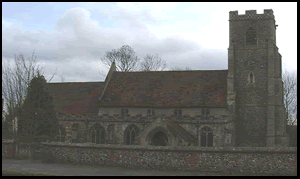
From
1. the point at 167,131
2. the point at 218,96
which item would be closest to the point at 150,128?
the point at 167,131

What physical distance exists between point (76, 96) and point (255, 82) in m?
18.6

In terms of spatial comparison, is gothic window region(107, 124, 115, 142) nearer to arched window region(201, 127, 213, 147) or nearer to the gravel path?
arched window region(201, 127, 213, 147)

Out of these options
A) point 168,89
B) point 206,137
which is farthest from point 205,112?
point 168,89

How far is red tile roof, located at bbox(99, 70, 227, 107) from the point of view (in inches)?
1465

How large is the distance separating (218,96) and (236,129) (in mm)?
3689

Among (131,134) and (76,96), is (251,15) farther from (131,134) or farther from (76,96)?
(76,96)

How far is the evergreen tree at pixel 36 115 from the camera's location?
1245 inches

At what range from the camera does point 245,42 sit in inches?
1518

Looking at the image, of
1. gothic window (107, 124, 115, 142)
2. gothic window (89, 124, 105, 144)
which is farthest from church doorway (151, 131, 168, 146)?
gothic window (89, 124, 105, 144)

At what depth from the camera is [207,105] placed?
36.1 m

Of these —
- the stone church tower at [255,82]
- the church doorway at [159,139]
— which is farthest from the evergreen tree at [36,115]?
the stone church tower at [255,82]

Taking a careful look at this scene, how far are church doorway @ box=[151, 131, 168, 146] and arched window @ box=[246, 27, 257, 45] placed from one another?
42.6 feet

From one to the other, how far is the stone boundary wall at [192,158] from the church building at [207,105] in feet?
27.4

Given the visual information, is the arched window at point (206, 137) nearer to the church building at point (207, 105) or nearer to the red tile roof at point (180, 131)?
the church building at point (207, 105)
